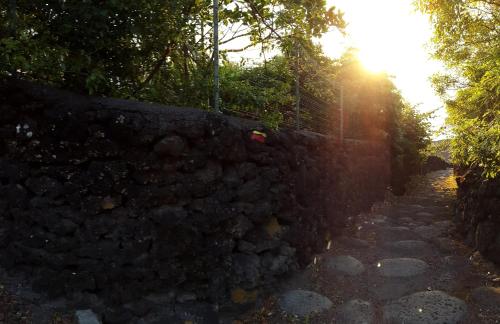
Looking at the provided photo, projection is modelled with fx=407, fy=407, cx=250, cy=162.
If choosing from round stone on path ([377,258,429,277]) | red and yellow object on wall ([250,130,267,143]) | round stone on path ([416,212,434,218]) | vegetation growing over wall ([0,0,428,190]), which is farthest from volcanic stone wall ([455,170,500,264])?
red and yellow object on wall ([250,130,267,143])

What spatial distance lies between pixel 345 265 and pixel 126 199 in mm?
3425

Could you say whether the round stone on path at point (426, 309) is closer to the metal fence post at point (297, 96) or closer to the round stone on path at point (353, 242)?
the round stone on path at point (353, 242)

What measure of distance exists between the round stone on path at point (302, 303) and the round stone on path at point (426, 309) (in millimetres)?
687

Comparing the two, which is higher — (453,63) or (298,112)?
(453,63)

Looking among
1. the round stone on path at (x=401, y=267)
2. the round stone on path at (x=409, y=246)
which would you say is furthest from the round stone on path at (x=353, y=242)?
the round stone on path at (x=401, y=267)

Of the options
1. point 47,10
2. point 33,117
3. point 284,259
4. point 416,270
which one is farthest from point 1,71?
point 416,270

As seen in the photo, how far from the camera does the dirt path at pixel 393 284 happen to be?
433cm

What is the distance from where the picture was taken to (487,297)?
4562 millimetres

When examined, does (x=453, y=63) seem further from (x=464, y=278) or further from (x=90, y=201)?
(x=90, y=201)

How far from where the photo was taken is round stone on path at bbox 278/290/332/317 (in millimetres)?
4414

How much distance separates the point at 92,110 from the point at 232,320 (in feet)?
7.97

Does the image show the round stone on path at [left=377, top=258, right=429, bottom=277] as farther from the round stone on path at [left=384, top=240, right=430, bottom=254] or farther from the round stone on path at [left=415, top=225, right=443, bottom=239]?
the round stone on path at [left=415, top=225, right=443, bottom=239]

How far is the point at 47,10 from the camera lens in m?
3.54

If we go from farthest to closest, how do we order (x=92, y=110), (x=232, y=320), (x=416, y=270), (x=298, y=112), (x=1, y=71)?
(x=298, y=112) → (x=416, y=270) → (x=232, y=320) → (x=92, y=110) → (x=1, y=71)
